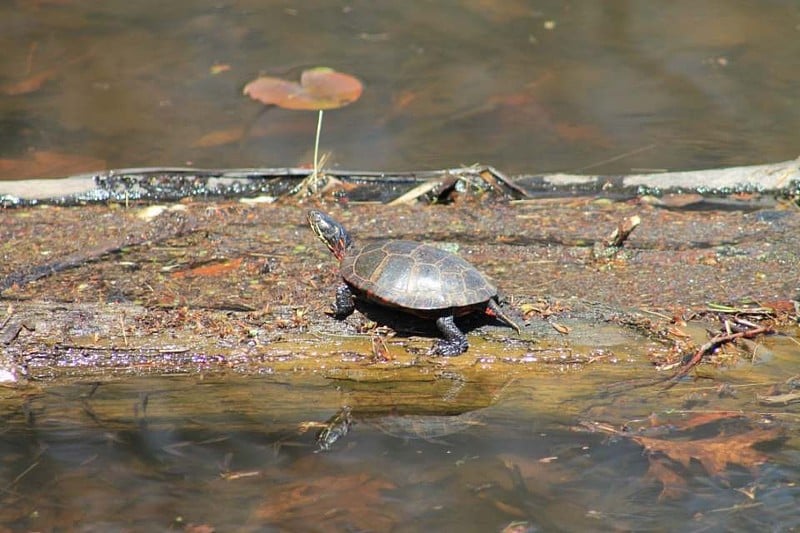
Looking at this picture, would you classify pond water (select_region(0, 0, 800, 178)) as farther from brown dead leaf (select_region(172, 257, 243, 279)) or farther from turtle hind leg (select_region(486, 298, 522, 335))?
→ turtle hind leg (select_region(486, 298, 522, 335))

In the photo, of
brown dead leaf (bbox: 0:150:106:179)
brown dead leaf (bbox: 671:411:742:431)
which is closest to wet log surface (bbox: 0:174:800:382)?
brown dead leaf (bbox: 671:411:742:431)

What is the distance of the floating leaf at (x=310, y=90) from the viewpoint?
27.9 feet

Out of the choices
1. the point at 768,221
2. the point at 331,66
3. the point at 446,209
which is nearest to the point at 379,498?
the point at 446,209

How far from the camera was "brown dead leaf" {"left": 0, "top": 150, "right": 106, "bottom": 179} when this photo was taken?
740 cm

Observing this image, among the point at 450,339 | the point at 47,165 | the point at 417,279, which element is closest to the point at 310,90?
the point at 47,165

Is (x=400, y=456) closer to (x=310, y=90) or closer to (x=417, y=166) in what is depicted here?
(x=417, y=166)

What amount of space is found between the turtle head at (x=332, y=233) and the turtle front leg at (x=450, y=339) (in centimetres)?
80

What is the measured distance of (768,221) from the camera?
593 cm

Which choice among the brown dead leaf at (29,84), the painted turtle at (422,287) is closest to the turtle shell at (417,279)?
the painted turtle at (422,287)

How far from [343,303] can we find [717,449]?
179cm

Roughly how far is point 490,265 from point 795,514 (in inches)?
84.9

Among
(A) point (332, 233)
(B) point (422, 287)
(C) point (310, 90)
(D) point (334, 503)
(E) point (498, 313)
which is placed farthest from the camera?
(C) point (310, 90)

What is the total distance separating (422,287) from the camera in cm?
437

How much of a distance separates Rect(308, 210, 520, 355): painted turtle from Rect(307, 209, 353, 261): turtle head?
0.34 m
